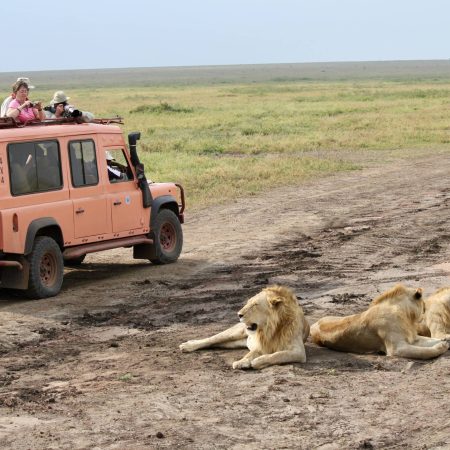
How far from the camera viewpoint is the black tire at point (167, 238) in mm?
13031

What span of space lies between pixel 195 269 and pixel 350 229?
132 inches

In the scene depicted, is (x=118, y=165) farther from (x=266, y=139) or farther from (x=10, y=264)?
(x=266, y=139)

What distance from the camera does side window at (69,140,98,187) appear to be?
38.4 ft

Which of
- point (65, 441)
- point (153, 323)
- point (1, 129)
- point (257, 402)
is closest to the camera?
point (65, 441)

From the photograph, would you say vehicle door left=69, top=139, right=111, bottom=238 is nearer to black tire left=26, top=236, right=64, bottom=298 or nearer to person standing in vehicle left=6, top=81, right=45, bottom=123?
black tire left=26, top=236, right=64, bottom=298

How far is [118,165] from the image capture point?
12.6 metres

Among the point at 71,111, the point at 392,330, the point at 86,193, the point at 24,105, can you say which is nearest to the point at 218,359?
the point at 392,330

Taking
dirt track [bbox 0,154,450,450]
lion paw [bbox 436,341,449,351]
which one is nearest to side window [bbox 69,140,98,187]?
dirt track [bbox 0,154,450,450]

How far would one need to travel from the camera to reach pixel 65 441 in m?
6.52

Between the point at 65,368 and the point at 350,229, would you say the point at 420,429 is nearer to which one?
the point at 65,368

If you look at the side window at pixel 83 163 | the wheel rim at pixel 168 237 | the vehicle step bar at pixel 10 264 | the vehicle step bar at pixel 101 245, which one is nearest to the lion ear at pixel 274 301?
the vehicle step bar at pixel 10 264

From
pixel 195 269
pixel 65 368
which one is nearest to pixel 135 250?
pixel 195 269

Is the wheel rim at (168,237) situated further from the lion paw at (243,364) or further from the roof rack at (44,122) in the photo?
the lion paw at (243,364)

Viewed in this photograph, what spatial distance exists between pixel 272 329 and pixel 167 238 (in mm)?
5269
